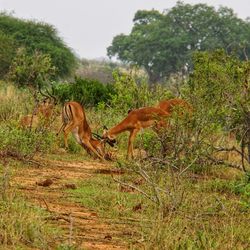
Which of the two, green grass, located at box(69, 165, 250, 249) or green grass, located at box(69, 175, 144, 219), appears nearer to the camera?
green grass, located at box(69, 165, 250, 249)

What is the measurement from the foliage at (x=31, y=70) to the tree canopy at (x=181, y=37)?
23106 mm

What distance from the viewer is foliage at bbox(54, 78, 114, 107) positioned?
52.3 ft

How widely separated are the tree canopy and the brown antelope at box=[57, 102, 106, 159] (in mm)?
31436

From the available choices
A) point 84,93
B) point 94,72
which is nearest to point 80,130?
point 84,93

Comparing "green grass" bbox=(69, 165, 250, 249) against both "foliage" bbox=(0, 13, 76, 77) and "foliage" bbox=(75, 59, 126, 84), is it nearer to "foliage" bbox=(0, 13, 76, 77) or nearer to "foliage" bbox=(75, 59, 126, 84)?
"foliage" bbox=(0, 13, 76, 77)

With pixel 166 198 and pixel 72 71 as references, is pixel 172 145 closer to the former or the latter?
pixel 166 198

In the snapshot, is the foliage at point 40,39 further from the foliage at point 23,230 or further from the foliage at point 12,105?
the foliage at point 23,230

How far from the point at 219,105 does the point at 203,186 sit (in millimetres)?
1509

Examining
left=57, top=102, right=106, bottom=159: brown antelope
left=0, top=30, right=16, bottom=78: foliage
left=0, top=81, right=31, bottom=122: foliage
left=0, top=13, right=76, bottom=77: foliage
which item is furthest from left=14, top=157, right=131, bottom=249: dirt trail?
left=0, top=13, right=76, bottom=77: foliage

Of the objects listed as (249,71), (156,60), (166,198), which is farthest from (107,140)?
(156,60)

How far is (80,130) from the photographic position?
1073 centimetres

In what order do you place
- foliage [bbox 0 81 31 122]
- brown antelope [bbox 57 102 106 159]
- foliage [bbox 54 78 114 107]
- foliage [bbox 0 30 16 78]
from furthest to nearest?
foliage [bbox 0 30 16 78] → foliage [bbox 54 78 114 107] → foliage [bbox 0 81 31 122] → brown antelope [bbox 57 102 106 159]

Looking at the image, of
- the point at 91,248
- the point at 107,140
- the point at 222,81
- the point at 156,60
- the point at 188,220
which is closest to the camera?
the point at 91,248

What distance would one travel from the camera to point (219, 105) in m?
8.52
